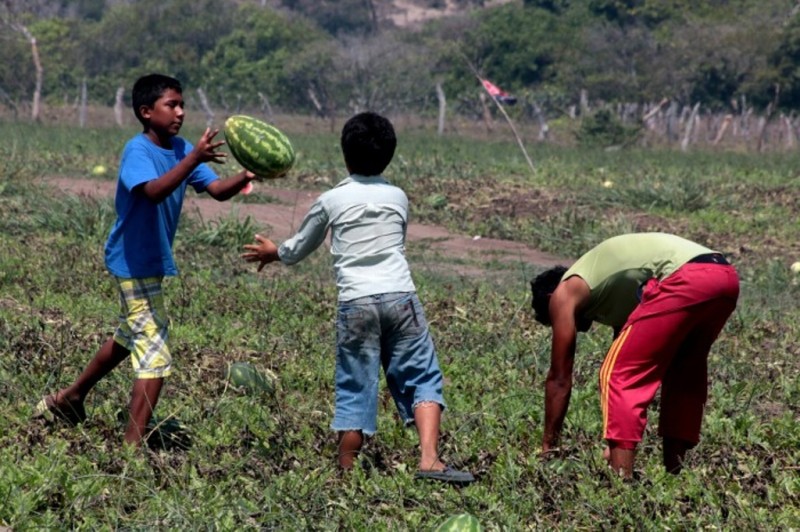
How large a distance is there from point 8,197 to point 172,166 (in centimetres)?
849

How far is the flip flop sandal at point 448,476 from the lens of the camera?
16.2ft

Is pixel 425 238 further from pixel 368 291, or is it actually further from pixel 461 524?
pixel 461 524

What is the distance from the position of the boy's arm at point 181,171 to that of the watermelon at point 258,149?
52cm

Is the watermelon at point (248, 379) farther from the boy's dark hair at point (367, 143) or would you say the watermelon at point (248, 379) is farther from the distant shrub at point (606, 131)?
the distant shrub at point (606, 131)

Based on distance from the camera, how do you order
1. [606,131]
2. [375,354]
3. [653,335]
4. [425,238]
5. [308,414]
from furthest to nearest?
[606,131] → [425,238] → [308,414] → [375,354] → [653,335]

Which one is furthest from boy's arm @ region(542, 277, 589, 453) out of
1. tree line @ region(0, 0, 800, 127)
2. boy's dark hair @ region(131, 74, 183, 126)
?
tree line @ region(0, 0, 800, 127)

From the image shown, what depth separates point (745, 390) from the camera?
691cm

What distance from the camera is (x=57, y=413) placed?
5.75 metres

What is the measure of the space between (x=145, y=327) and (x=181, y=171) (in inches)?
27.6

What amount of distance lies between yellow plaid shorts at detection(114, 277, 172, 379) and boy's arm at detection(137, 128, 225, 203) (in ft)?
1.31

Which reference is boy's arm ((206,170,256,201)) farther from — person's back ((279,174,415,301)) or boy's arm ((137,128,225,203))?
person's back ((279,174,415,301))

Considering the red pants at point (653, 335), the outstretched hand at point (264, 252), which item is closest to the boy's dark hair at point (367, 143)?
the outstretched hand at point (264, 252)

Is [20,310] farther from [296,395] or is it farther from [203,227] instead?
[203,227]

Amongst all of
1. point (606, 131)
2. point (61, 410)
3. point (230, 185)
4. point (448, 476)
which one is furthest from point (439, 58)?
point (448, 476)
